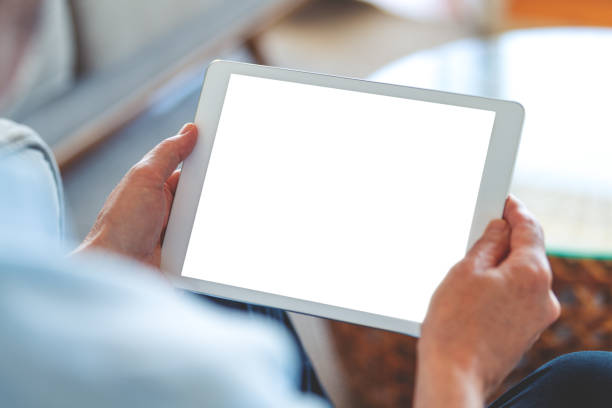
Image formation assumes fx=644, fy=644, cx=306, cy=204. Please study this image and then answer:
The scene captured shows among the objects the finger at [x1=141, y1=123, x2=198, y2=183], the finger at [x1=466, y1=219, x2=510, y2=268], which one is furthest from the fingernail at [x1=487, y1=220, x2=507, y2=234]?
the finger at [x1=141, y1=123, x2=198, y2=183]

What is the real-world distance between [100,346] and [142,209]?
1.07ft

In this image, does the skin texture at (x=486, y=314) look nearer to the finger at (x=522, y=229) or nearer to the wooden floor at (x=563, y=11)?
the finger at (x=522, y=229)

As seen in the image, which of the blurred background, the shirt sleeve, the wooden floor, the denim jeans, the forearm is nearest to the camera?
the shirt sleeve

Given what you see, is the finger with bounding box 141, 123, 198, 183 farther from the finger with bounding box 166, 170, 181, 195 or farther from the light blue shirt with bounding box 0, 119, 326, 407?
the light blue shirt with bounding box 0, 119, 326, 407

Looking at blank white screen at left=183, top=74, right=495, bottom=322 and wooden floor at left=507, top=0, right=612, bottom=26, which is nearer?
blank white screen at left=183, top=74, right=495, bottom=322

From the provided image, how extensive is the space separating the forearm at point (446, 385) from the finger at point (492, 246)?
0.31 ft

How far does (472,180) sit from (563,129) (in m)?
0.75

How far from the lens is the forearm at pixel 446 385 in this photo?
441mm

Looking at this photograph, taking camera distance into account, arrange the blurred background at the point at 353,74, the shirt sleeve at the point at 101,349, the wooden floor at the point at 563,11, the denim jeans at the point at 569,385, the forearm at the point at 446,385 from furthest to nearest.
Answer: the wooden floor at the point at 563,11, the blurred background at the point at 353,74, the denim jeans at the point at 569,385, the forearm at the point at 446,385, the shirt sleeve at the point at 101,349

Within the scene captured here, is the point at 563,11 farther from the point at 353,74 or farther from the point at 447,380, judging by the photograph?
the point at 447,380

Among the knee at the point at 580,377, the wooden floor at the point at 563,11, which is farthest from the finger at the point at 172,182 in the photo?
the wooden floor at the point at 563,11

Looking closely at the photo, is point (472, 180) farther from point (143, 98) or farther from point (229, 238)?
point (143, 98)

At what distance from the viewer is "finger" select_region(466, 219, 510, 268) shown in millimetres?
520

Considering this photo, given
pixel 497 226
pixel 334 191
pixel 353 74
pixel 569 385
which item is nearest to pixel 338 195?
pixel 334 191
